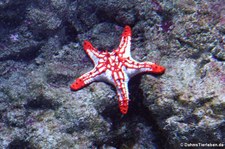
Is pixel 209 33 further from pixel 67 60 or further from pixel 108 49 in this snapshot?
pixel 67 60

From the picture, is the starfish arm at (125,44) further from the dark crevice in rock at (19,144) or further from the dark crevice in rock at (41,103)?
the dark crevice in rock at (19,144)

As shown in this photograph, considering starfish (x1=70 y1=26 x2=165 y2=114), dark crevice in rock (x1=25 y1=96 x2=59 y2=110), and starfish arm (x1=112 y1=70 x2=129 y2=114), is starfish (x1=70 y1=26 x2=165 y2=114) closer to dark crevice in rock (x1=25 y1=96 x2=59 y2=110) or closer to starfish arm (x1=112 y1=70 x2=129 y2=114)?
starfish arm (x1=112 y1=70 x2=129 y2=114)

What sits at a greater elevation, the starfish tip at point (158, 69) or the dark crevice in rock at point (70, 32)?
the dark crevice in rock at point (70, 32)

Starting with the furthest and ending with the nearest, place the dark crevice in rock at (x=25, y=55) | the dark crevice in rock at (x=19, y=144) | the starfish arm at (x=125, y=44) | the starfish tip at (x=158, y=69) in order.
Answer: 1. the dark crevice in rock at (x=25, y=55)
2. the starfish arm at (x=125, y=44)
3. the dark crevice in rock at (x=19, y=144)
4. the starfish tip at (x=158, y=69)

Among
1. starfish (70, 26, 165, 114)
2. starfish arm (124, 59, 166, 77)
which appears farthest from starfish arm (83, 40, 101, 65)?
starfish arm (124, 59, 166, 77)

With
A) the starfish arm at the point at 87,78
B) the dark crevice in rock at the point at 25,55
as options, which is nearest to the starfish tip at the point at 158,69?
the starfish arm at the point at 87,78

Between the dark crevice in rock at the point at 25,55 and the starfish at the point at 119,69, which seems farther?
the dark crevice in rock at the point at 25,55

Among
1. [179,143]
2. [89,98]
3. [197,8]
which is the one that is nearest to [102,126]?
[89,98]
